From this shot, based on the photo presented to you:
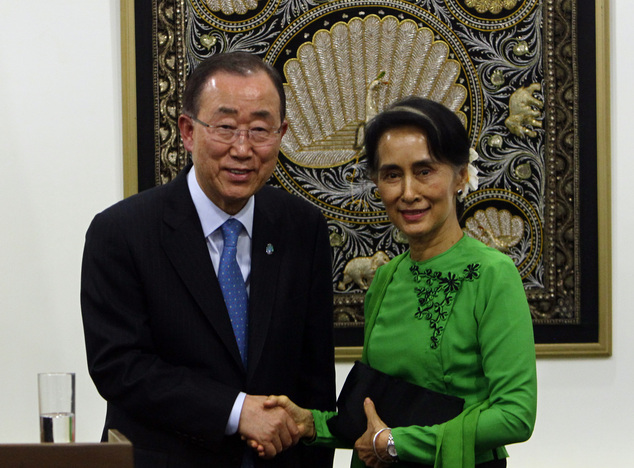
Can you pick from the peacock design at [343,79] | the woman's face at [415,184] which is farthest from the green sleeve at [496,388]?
the peacock design at [343,79]

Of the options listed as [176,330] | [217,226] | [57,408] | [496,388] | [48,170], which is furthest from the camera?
[48,170]

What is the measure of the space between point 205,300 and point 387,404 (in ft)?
1.54

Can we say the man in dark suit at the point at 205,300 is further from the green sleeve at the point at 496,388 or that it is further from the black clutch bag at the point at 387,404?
the green sleeve at the point at 496,388

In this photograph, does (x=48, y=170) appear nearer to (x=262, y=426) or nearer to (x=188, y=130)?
(x=188, y=130)

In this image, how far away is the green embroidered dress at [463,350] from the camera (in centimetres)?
165

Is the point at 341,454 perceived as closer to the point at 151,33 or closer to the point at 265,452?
the point at 265,452

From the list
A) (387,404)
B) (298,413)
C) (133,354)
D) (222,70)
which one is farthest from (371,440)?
(222,70)

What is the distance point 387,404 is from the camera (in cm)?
178

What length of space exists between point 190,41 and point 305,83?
43 centimetres

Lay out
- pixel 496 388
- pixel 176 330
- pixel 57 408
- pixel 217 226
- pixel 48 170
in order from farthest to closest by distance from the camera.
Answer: pixel 48 170
pixel 217 226
pixel 176 330
pixel 496 388
pixel 57 408

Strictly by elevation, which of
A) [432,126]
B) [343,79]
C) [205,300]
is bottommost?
[205,300]

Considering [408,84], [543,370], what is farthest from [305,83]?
[543,370]

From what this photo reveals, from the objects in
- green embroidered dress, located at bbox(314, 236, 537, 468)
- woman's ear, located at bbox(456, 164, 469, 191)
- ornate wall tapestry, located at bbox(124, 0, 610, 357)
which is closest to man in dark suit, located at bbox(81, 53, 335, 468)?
green embroidered dress, located at bbox(314, 236, 537, 468)

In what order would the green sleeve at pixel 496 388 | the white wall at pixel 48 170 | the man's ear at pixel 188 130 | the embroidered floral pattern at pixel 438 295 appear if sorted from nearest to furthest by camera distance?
the green sleeve at pixel 496 388 < the embroidered floral pattern at pixel 438 295 < the man's ear at pixel 188 130 < the white wall at pixel 48 170
